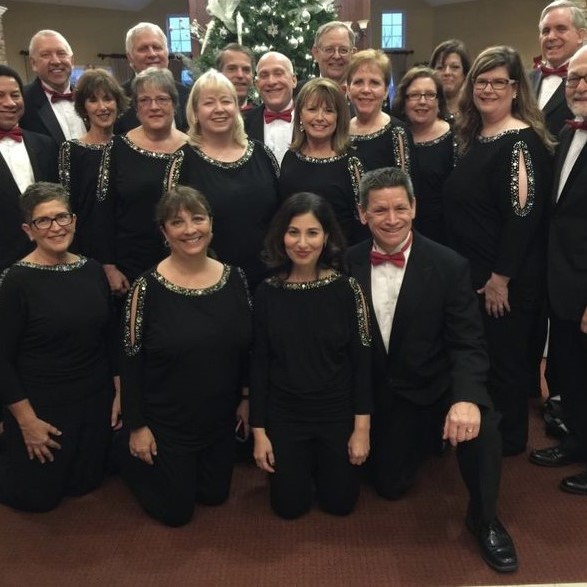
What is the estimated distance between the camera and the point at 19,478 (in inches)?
100

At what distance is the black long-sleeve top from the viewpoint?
242 centimetres

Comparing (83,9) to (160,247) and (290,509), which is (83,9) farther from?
(290,509)

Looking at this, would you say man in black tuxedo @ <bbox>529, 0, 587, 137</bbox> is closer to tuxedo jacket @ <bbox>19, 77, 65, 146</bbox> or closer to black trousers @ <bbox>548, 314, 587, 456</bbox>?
black trousers @ <bbox>548, 314, 587, 456</bbox>

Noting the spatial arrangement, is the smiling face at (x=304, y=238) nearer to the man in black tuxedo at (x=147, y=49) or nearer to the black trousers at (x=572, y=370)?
the black trousers at (x=572, y=370)

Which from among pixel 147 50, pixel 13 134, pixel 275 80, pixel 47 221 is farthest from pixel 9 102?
pixel 275 80

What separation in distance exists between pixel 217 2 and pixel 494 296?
319 centimetres

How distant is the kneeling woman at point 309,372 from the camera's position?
242 cm

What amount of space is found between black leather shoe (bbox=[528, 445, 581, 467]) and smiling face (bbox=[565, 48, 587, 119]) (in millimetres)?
1440

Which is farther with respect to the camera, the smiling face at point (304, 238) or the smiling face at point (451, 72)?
the smiling face at point (451, 72)

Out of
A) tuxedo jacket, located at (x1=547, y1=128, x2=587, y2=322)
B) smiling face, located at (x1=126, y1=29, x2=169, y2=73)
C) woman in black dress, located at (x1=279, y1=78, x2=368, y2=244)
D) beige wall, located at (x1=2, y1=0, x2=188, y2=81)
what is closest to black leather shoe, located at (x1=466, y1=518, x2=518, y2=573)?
tuxedo jacket, located at (x1=547, y1=128, x2=587, y2=322)

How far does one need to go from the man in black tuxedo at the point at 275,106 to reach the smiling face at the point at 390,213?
1.00 metres

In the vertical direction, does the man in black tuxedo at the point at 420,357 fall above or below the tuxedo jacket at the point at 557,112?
below

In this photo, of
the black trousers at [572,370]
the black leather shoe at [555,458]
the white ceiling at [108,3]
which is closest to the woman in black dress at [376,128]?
the black trousers at [572,370]

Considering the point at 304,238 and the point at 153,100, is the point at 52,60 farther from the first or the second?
the point at 304,238
